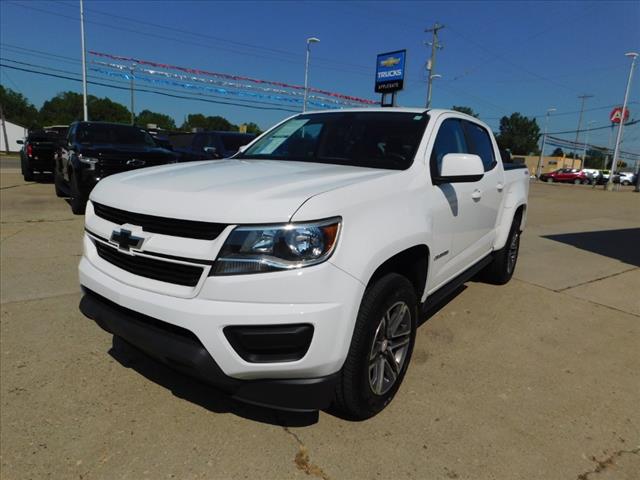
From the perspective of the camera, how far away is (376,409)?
2451 mm

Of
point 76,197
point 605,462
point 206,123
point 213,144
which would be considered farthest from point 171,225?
point 206,123

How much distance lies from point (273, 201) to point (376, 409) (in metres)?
1.30

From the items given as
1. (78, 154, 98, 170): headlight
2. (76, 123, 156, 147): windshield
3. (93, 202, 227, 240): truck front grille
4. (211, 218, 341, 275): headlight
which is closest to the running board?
(211, 218, 341, 275): headlight

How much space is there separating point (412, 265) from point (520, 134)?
114959mm

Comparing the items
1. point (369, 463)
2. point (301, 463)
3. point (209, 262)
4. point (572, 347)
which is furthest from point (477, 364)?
point (209, 262)

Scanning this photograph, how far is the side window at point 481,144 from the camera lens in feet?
13.0

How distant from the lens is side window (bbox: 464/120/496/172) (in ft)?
13.0

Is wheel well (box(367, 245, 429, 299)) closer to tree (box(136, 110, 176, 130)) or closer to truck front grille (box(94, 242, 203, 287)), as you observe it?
truck front grille (box(94, 242, 203, 287))

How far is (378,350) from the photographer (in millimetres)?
2400

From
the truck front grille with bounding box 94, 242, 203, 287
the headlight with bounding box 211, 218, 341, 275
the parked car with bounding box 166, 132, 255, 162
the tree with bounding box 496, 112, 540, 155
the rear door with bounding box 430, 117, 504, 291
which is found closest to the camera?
the headlight with bounding box 211, 218, 341, 275

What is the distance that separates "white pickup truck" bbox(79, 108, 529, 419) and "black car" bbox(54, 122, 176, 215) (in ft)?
16.7

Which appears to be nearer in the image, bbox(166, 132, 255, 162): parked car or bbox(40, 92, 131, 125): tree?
bbox(166, 132, 255, 162): parked car

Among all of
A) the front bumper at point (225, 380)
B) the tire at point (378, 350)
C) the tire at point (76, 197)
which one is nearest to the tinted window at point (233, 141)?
the tire at point (76, 197)

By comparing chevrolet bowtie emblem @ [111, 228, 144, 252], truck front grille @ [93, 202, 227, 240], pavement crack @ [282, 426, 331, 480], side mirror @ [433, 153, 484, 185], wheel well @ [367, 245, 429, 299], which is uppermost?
side mirror @ [433, 153, 484, 185]
